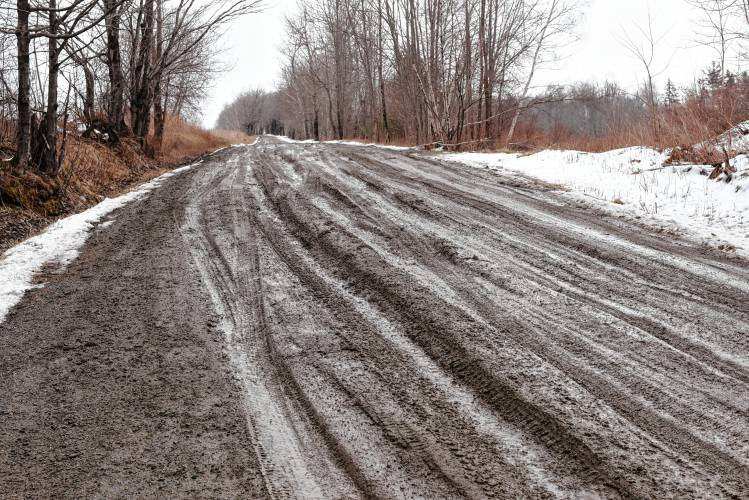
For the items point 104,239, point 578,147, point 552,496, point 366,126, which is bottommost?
point 552,496

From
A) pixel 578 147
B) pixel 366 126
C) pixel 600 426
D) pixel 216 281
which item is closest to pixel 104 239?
pixel 216 281

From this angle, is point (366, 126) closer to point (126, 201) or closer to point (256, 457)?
point (126, 201)

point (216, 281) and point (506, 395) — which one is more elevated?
point (216, 281)

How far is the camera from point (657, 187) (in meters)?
6.49

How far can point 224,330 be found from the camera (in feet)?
9.95

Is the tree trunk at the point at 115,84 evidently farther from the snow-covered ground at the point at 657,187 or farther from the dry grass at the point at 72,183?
the snow-covered ground at the point at 657,187

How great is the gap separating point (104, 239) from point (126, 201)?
84.2 inches

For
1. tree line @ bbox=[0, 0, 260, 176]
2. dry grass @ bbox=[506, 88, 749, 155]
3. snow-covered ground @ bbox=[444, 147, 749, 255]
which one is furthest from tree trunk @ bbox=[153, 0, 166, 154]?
dry grass @ bbox=[506, 88, 749, 155]

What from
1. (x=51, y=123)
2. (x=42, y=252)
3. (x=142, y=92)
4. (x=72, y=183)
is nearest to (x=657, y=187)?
(x=42, y=252)

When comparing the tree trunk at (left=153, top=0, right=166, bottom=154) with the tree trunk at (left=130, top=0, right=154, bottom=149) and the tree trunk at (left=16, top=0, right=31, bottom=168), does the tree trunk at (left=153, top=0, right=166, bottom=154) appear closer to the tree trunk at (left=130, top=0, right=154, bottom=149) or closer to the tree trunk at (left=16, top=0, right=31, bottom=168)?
the tree trunk at (left=130, top=0, right=154, bottom=149)

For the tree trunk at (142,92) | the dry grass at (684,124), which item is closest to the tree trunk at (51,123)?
the tree trunk at (142,92)

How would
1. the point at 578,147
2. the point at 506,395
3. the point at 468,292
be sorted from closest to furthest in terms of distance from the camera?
the point at 506,395 → the point at 468,292 → the point at 578,147

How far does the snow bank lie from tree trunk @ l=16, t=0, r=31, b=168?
1.34 meters

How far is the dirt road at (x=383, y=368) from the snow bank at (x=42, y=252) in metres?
0.21
